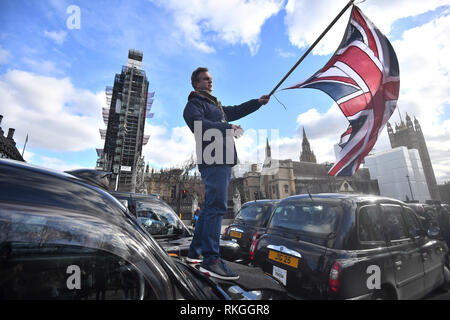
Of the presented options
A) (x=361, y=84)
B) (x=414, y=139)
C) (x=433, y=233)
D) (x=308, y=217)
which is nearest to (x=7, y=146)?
(x=308, y=217)

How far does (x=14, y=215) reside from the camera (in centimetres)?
63

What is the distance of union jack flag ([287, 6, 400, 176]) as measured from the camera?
315 cm

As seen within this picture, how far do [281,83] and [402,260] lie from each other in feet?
9.38

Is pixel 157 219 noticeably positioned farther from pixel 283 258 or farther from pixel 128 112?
pixel 128 112

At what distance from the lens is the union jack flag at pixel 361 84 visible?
10.3 ft

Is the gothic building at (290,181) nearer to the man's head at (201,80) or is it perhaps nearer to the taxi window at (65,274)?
the man's head at (201,80)

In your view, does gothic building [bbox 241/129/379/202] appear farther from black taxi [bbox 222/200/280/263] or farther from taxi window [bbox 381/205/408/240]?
taxi window [bbox 381/205/408/240]

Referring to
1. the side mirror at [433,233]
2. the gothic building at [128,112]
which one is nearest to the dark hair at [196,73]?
the side mirror at [433,233]

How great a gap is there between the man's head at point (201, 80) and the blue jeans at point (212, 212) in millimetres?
1020
